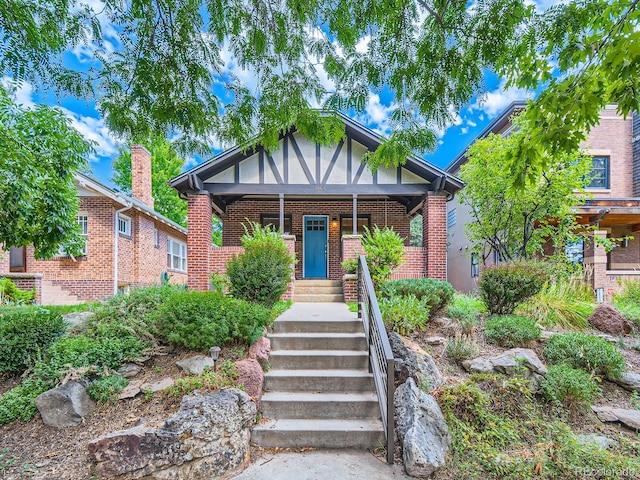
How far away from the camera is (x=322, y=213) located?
11.8m

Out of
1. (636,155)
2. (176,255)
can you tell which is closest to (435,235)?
(636,155)

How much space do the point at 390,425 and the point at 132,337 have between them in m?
3.43

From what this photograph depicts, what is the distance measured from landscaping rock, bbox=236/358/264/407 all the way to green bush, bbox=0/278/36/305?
8012 millimetres

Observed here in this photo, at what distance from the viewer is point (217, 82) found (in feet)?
12.3

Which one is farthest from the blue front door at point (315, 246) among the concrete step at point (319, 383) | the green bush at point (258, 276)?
the concrete step at point (319, 383)

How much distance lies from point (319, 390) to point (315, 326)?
44.1 inches

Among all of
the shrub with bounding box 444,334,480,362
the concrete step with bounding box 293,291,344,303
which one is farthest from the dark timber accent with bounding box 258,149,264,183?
the shrub with bounding box 444,334,480,362

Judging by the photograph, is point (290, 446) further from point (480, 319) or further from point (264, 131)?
point (480, 319)

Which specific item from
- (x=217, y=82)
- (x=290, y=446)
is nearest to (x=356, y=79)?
(x=217, y=82)

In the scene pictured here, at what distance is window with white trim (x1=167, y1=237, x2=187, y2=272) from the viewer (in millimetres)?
16062

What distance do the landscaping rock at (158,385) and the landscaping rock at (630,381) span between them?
570 cm

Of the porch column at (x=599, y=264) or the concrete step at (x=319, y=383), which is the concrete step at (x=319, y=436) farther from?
the porch column at (x=599, y=264)

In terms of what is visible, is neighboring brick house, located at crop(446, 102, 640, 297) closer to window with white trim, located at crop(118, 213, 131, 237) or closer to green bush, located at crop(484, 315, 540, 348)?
green bush, located at crop(484, 315, 540, 348)

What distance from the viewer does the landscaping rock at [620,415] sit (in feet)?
12.5
